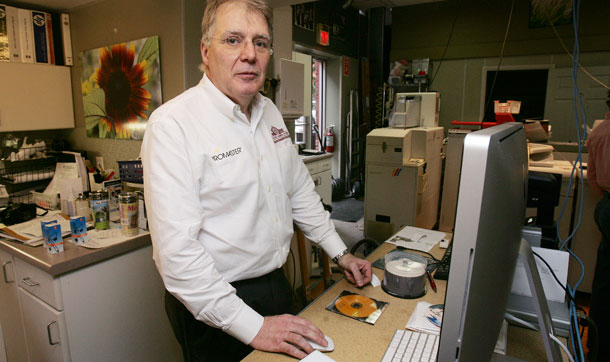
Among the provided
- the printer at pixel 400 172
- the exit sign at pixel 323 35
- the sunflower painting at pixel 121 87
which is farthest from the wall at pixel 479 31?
the sunflower painting at pixel 121 87

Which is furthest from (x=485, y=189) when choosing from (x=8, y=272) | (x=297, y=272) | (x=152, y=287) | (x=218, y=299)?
(x=297, y=272)

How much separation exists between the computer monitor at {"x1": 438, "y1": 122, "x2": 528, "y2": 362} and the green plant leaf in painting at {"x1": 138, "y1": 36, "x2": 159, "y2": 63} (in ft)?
7.09

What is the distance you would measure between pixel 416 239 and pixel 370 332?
0.82 meters

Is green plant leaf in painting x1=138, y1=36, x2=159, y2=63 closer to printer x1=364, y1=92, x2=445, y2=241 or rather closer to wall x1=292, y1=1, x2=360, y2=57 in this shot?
printer x1=364, y1=92, x2=445, y2=241

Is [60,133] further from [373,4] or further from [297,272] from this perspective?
[373,4]

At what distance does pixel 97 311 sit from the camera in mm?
1632

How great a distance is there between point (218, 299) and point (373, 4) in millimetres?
5967

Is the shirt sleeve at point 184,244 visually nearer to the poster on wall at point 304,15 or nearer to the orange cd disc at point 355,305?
the orange cd disc at point 355,305

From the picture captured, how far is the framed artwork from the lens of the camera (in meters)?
5.29

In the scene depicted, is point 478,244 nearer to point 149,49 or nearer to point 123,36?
point 149,49

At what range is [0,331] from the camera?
196 centimetres

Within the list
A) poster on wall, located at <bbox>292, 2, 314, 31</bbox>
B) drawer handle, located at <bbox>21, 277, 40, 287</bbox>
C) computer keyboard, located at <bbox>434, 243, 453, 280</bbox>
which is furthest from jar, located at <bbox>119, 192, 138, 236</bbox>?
poster on wall, located at <bbox>292, 2, 314, 31</bbox>

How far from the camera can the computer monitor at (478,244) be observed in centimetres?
49

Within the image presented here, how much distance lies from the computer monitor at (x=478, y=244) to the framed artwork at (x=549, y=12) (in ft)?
20.1
